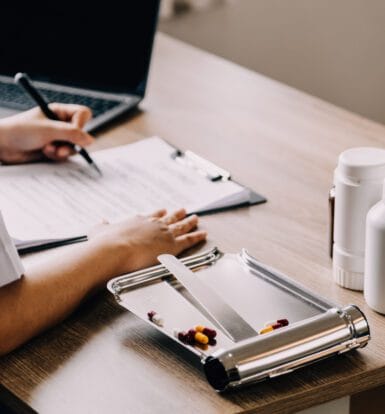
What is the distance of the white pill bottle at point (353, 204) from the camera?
3.68 feet

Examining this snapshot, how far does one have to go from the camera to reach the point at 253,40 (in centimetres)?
321

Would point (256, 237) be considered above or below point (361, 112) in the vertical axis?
above

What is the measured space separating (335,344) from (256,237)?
1.11 ft

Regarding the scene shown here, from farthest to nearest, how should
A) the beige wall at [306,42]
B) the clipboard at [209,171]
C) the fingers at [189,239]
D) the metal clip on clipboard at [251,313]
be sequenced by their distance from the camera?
the beige wall at [306,42] → the clipboard at [209,171] → the fingers at [189,239] → the metal clip on clipboard at [251,313]

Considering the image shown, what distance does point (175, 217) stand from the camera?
137 cm

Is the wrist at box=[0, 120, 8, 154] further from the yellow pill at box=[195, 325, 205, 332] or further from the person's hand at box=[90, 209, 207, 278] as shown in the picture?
the yellow pill at box=[195, 325, 205, 332]

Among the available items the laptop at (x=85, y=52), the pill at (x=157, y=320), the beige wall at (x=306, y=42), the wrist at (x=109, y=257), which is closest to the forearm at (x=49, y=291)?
the wrist at (x=109, y=257)

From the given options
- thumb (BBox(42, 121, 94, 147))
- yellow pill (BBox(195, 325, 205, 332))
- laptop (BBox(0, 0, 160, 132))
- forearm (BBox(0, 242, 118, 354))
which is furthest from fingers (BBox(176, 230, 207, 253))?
laptop (BBox(0, 0, 160, 132))

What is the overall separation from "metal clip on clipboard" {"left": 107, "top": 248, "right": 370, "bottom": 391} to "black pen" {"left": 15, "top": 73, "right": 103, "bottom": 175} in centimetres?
41

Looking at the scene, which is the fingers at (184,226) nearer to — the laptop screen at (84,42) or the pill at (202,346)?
the pill at (202,346)

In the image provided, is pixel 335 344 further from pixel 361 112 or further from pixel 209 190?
pixel 361 112

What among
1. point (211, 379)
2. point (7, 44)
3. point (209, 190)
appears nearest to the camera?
point (211, 379)

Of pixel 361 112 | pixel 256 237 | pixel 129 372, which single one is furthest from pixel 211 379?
pixel 361 112

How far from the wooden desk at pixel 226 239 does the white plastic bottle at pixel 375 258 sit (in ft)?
0.07
